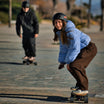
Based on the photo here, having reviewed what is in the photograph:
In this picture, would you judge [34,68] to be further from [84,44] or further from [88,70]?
[84,44]

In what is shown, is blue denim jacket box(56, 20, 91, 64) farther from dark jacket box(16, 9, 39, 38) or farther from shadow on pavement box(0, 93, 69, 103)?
dark jacket box(16, 9, 39, 38)

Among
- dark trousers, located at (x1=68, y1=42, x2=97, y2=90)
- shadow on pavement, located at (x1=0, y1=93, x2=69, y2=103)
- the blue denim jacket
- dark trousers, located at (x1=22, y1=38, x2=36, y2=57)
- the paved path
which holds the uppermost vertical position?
the blue denim jacket

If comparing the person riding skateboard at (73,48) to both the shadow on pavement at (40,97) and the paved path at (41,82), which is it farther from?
the paved path at (41,82)

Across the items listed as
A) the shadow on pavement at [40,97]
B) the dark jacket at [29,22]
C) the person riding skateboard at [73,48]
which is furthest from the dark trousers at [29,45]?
the person riding skateboard at [73,48]

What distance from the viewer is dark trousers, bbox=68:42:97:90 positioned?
21.8 ft

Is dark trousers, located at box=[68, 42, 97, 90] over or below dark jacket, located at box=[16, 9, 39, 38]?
below

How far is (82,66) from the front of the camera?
6.71 metres

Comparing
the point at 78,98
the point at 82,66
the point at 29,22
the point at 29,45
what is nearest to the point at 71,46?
the point at 82,66

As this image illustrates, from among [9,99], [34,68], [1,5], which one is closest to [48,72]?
[34,68]

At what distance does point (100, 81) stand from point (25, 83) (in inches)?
68.5

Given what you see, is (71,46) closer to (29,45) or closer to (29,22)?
(29,22)

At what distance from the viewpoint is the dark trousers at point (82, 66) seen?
262 inches

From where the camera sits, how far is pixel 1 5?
5866 centimetres

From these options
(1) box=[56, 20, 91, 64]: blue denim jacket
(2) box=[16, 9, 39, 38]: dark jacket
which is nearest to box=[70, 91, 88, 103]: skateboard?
(1) box=[56, 20, 91, 64]: blue denim jacket
